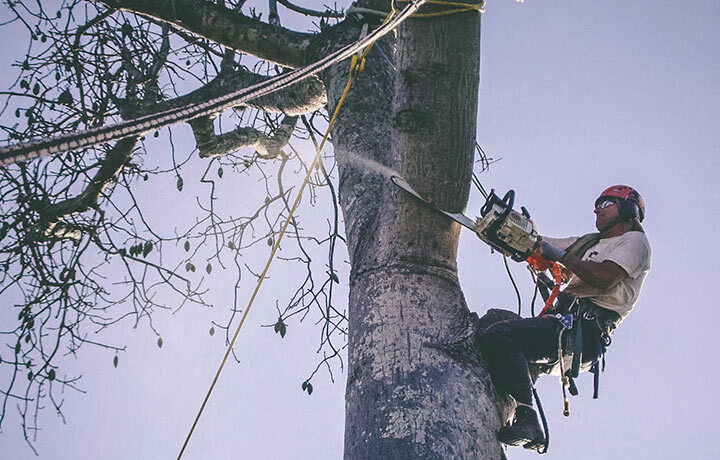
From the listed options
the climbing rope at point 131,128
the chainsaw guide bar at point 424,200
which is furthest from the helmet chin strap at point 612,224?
the climbing rope at point 131,128

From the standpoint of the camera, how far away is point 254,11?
3.23 meters

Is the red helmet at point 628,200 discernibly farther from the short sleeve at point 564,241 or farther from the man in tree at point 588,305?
the short sleeve at point 564,241

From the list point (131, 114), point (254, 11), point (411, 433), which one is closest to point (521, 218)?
point (411, 433)

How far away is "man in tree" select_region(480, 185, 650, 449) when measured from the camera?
200cm

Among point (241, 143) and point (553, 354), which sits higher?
point (241, 143)

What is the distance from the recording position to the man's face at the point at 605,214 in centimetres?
269

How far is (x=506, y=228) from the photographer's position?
233cm

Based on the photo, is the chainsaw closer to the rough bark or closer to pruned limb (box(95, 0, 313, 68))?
the rough bark

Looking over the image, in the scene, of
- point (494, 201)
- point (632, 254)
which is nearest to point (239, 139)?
point (494, 201)

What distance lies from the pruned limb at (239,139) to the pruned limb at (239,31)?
1.66ft

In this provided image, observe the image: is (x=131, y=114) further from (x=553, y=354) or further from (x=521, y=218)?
(x=553, y=354)

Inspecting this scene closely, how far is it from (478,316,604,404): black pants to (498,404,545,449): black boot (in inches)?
1.7

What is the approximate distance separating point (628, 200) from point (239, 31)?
2028 millimetres

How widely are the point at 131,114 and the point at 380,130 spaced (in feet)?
6.14
